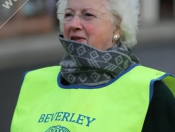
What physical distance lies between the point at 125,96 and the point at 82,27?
399 mm

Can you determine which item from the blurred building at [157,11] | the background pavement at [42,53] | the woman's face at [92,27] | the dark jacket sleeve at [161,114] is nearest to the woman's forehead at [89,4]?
the woman's face at [92,27]

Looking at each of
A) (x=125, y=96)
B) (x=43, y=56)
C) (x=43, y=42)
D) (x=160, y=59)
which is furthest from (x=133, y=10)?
(x=43, y=42)

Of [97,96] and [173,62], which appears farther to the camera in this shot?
[173,62]

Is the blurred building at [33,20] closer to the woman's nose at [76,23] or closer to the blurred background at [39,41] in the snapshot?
the blurred background at [39,41]

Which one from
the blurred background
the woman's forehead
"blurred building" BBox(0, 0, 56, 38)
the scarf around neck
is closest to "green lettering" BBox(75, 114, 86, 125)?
the scarf around neck

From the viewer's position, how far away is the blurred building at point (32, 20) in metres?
14.6

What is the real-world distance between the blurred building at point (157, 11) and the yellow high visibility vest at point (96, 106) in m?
13.7

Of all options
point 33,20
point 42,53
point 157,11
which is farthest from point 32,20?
point 157,11

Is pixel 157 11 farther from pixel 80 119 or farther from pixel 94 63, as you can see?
pixel 80 119

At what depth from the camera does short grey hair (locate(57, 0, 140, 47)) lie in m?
3.60

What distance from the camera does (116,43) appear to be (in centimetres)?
366

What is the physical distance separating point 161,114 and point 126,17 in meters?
0.57

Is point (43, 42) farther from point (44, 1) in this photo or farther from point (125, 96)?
point (125, 96)

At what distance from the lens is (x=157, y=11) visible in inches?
727
